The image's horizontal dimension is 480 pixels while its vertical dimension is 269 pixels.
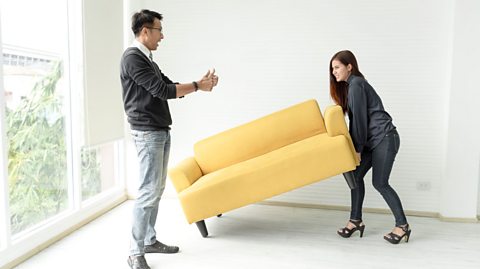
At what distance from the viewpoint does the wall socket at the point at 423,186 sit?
4.17 m

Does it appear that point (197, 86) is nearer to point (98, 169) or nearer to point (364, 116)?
point (364, 116)

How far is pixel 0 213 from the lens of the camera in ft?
9.36

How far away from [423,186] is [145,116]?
2.83 m

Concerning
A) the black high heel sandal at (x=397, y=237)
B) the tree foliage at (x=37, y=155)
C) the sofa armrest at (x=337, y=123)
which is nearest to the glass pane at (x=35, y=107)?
the tree foliage at (x=37, y=155)

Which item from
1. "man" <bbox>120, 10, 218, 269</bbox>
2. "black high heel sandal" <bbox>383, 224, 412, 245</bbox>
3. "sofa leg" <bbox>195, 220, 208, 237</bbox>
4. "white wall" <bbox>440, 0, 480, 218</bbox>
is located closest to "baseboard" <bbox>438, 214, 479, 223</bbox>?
"white wall" <bbox>440, 0, 480, 218</bbox>

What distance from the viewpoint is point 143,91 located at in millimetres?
2836

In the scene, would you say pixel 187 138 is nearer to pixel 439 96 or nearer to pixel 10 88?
pixel 10 88

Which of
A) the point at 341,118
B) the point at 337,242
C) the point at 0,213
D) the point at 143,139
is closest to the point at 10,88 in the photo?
the point at 0,213

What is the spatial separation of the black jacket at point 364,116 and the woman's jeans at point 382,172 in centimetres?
6

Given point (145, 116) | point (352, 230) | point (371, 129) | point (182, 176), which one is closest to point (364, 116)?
point (371, 129)

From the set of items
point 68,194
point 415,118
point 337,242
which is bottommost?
point 337,242

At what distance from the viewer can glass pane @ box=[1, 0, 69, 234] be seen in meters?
3.04

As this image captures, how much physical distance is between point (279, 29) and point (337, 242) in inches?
85.3

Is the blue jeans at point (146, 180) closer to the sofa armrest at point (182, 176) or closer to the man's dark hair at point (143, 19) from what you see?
the sofa armrest at point (182, 176)
